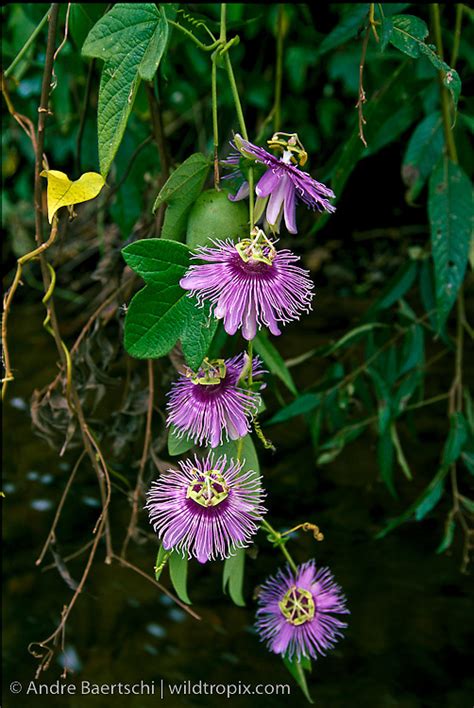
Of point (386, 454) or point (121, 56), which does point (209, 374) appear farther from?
point (386, 454)

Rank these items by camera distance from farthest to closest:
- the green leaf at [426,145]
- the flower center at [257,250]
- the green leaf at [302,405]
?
the green leaf at [302,405] < the green leaf at [426,145] < the flower center at [257,250]

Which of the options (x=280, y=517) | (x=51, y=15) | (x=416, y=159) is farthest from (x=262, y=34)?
(x=51, y=15)

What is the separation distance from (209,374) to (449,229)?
1.14 feet

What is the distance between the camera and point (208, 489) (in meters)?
0.47

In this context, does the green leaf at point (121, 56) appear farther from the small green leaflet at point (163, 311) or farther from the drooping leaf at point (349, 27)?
the drooping leaf at point (349, 27)

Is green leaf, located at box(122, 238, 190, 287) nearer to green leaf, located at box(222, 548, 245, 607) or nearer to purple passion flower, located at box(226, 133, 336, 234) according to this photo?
purple passion flower, located at box(226, 133, 336, 234)

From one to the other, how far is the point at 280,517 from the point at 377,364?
0.28 m

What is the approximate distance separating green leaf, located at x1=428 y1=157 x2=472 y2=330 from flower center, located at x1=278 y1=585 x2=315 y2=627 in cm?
27

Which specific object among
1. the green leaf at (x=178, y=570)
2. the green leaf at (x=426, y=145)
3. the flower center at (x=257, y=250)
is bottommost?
the green leaf at (x=178, y=570)

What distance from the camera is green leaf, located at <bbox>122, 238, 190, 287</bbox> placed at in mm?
Answer: 443

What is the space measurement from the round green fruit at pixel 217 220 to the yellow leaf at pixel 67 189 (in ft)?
0.18

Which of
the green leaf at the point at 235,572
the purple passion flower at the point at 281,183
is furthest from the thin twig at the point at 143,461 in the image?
the purple passion flower at the point at 281,183

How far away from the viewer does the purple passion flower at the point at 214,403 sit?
1.57ft

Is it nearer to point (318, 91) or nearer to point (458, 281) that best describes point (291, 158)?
point (458, 281)
